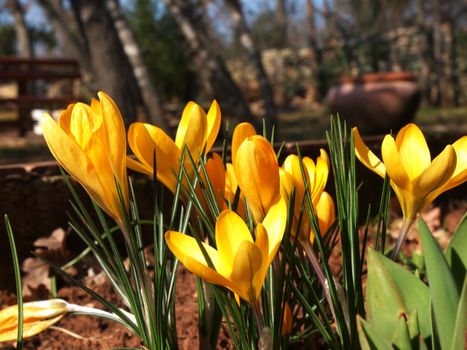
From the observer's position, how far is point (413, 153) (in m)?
0.80

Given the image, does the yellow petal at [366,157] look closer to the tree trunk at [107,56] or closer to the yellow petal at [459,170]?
the yellow petal at [459,170]

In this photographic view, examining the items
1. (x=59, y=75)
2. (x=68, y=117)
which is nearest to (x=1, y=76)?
(x=59, y=75)

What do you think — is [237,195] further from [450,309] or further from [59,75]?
[59,75]

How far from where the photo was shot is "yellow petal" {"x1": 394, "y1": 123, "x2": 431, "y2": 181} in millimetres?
791

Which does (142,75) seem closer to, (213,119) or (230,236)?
(213,119)

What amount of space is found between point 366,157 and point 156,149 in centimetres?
27

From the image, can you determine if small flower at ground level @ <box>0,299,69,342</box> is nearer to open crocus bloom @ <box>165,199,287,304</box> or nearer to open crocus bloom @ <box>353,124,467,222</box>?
open crocus bloom @ <box>165,199,287,304</box>

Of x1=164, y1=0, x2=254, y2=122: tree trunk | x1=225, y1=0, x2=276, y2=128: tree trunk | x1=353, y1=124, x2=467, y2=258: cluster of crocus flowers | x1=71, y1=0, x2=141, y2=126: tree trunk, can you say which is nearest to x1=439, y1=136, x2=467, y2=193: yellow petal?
x1=353, y1=124, x2=467, y2=258: cluster of crocus flowers

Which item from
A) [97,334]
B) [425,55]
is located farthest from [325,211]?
[425,55]

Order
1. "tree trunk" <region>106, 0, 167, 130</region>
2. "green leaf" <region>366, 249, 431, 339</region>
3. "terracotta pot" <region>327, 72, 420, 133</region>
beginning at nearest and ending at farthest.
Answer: "green leaf" <region>366, 249, 431, 339</region> < "tree trunk" <region>106, 0, 167, 130</region> < "terracotta pot" <region>327, 72, 420, 133</region>

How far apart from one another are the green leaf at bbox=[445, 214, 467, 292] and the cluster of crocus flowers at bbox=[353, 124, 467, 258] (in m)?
0.07

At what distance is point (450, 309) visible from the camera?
60 centimetres

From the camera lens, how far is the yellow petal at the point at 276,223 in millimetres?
655

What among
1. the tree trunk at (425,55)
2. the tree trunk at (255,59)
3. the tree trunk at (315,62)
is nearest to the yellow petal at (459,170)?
the tree trunk at (255,59)
